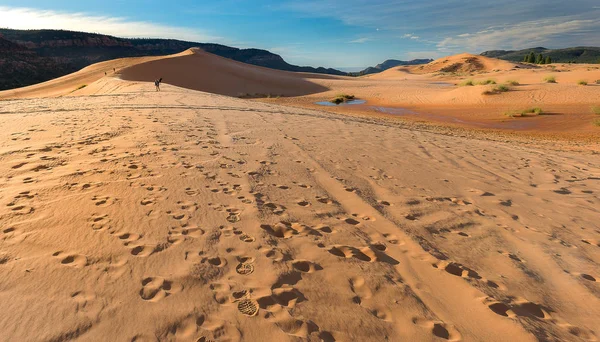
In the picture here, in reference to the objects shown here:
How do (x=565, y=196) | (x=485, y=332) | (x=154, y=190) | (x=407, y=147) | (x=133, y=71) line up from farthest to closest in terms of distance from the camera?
(x=133, y=71), (x=407, y=147), (x=565, y=196), (x=154, y=190), (x=485, y=332)

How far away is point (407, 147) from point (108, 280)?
683 centimetres

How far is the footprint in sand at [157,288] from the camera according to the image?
2.37 meters

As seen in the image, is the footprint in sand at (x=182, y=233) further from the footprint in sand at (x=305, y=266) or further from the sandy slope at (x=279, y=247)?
the footprint in sand at (x=305, y=266)

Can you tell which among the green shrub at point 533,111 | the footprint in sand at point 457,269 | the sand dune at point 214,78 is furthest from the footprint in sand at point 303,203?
the sand dune at point 214,78

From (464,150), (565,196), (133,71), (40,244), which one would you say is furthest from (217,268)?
(133,71)

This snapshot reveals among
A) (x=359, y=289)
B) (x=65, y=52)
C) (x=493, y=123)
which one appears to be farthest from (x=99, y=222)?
(x=65, y=52)

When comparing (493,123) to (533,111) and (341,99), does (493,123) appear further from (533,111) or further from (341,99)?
(341,99)

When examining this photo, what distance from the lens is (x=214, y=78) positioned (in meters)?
33.5

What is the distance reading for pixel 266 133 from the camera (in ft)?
26.5

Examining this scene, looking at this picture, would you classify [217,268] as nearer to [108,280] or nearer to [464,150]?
[108,280]

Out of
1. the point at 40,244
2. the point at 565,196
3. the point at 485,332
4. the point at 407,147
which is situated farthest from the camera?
the point at 407,147

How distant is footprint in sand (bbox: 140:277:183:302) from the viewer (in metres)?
2.37

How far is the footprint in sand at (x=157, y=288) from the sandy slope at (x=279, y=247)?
0.04ft

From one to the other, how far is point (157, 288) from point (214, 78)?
33.5 m
